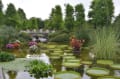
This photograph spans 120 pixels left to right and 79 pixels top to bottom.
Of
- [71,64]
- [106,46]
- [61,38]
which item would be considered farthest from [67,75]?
[61,38]

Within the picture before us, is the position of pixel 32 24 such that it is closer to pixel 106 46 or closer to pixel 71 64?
pixel 106 46

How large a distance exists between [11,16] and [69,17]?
4.84 m

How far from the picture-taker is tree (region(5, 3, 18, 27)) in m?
19.1

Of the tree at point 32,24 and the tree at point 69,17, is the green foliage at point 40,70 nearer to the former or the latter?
the tree at point 69,17

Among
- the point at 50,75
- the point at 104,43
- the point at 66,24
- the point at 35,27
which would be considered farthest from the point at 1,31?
the point at 35,27

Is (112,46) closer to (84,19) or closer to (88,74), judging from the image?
(88,74)

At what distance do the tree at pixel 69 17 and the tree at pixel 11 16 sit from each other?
4.24 meters

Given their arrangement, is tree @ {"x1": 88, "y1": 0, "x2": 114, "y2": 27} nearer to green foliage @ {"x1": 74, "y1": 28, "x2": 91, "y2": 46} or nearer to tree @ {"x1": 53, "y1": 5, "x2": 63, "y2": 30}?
green foliage @ {"x1": 74, "y1": 28, "x2": 91, "y2": 46}

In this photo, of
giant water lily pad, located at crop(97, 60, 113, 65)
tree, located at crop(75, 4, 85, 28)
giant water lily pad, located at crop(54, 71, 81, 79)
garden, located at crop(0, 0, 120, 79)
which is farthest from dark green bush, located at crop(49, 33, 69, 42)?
giant water lily pad, located at crop(54, 71, 81, 79)

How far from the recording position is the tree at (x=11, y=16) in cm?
1909

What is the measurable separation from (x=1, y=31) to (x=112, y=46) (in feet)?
21.4

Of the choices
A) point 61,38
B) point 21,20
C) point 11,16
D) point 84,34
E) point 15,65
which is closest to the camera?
point 15,65

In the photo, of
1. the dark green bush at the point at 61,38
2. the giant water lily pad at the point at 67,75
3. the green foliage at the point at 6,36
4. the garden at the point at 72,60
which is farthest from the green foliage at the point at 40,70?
the dark green bush at the point at 61,38

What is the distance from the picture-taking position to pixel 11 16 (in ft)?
64.8
